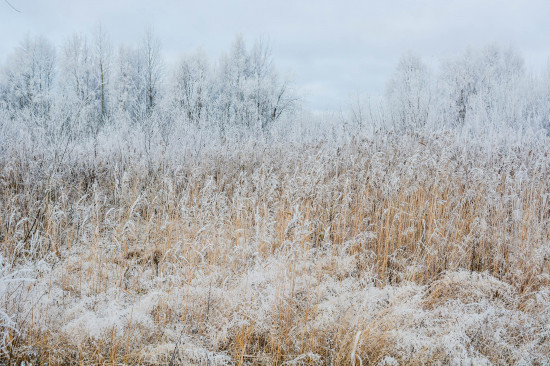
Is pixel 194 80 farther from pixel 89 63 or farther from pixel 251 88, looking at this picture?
pixel 89 63

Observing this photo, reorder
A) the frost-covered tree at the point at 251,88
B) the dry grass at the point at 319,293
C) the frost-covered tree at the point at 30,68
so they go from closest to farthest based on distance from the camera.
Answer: the dry grass at the point at 319,293 → the frost-covered tree at the point at 251,88 → the frost-covered tree at the point at 30,68

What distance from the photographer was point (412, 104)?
7.81 metres

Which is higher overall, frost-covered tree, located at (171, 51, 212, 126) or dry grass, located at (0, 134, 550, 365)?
frost-covered tree, located at (171, 51, 212, 126)

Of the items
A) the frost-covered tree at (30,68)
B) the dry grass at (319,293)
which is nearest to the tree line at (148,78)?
the frost-covered tree at (30,68)

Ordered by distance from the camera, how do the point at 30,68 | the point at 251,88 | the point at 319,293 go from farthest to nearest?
1. the point at 30,68
2. the point at 251,88
3. the point at 319,293

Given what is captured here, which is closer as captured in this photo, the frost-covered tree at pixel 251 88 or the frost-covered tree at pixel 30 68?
the frost-covered tree at pixel 251 88

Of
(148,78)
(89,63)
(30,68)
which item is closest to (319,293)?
(148,78)

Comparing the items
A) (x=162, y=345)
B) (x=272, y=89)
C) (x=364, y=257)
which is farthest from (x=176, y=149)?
(x=272, y=89)

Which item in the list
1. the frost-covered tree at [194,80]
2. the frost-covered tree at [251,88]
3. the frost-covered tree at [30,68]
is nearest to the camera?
the frost-covered tree at [194,80]

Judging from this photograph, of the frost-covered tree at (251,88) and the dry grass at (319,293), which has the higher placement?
the frost-covered tree at (251,88)

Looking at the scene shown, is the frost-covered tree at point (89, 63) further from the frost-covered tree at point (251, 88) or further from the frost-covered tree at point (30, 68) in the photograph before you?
the frost-covered tree at point (251, 88)

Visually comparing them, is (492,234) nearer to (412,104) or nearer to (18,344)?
(18,344)

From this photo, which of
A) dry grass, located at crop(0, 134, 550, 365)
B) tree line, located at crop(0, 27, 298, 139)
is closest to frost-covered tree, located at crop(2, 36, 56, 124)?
tree line, located at crop(0, 27, 298, 139)

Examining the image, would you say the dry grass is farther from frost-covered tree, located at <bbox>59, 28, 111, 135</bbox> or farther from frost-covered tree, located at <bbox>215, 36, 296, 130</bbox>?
frost-covered tree, located at <bbox>59, 28, 111, 135</bbox>
